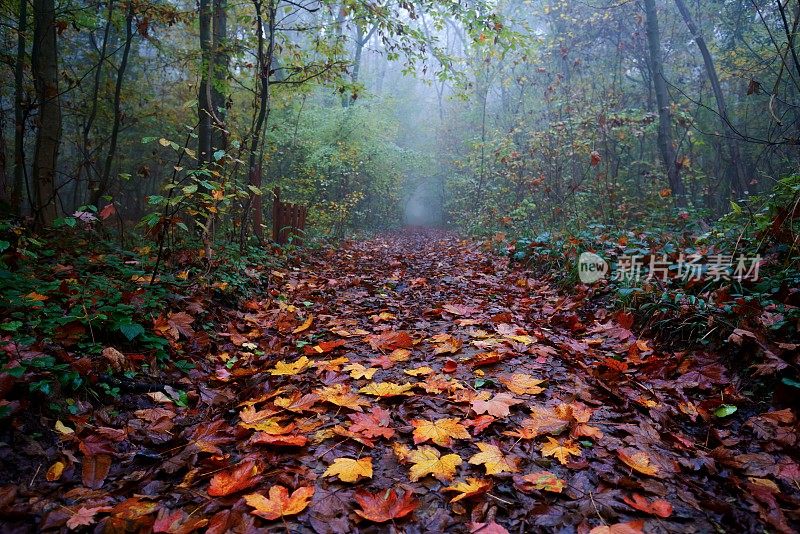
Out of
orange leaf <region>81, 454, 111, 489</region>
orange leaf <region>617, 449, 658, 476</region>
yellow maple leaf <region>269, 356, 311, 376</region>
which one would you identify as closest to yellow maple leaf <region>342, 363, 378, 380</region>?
yellow maple leaf <region>269, 356, 311, 376</region>

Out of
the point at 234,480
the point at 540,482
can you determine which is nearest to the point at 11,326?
the point at 234,480

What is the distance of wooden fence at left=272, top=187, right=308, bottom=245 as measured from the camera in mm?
7570

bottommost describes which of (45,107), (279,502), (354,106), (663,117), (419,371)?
(279,502)

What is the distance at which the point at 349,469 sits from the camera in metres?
1.61

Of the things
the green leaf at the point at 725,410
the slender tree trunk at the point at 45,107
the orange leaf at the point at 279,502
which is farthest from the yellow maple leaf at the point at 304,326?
the slender tree trunk at the point at 45,107

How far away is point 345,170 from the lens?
45.0 feet

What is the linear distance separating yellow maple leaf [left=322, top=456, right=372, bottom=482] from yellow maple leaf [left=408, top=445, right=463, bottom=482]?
17 cm

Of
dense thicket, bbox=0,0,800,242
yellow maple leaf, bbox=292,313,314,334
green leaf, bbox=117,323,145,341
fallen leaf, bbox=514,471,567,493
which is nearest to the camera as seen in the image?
fallen leaf, bbox=514,471,567,493

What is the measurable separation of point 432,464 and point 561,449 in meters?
0.55

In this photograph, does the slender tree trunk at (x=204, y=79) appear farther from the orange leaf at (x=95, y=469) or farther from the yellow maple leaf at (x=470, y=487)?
the yellow maple leaf at (x=470, y=487)

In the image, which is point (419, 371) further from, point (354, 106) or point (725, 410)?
point (354, 106)

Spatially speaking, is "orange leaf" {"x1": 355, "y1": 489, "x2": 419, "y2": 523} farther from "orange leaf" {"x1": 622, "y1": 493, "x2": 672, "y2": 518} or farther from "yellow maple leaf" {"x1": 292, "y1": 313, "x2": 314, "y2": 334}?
"yellow maple leaf" {"x1": 292, "y1": 313, "x2": 314, "y2": 334}

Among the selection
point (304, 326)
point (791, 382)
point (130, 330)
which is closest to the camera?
point (791, 382)

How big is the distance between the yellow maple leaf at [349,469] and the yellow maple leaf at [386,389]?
1.80ft
